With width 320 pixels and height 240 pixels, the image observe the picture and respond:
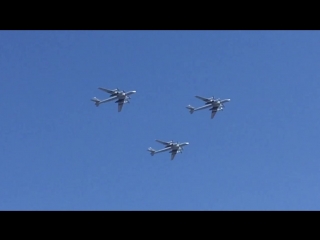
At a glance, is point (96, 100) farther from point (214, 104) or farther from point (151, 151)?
point (214, 104)

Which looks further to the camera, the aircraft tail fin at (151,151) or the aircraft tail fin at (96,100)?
the aircraft tail fin at (151,151)

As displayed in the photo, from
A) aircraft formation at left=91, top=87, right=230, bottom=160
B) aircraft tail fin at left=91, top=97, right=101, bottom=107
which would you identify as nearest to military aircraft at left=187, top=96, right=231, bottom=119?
aircraft formation at left=91, top=87, right=230, bottom=160

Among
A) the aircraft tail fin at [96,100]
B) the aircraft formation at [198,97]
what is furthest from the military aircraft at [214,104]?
the aircraft tail fin at [96,100]

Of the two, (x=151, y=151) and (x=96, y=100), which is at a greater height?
(x=96, y=100)

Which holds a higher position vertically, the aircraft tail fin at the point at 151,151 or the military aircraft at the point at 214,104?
the military aircraft at the point at 214,104

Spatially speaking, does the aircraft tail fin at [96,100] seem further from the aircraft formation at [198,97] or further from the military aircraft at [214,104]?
the military aircraft at [214,104]

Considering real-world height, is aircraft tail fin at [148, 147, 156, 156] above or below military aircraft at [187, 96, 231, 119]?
below

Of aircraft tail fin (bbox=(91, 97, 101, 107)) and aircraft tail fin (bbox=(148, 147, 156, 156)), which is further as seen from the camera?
aircraft tail fin (bbox=(148, 147, 156, 156))

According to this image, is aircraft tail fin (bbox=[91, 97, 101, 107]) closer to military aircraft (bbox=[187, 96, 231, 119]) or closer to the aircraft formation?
the aircraft formation

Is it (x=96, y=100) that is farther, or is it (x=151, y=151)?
(x=151, y=151)

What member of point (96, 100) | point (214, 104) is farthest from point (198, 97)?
point (96, 100)
